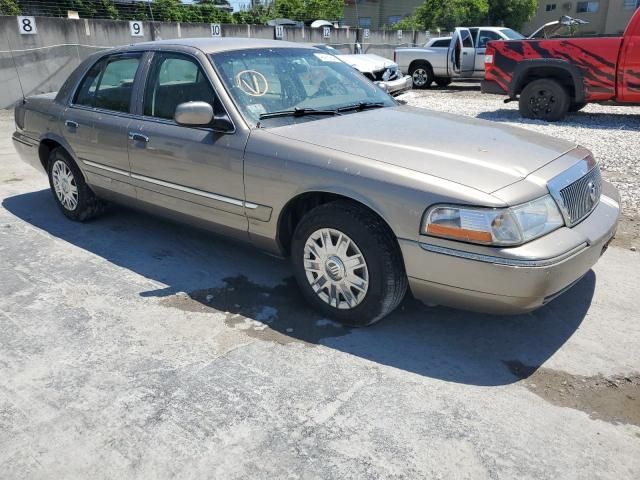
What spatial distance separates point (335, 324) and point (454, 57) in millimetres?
14625

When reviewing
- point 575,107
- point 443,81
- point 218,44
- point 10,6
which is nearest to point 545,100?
point 575,107

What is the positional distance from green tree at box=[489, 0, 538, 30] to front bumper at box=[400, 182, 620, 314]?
39.3m

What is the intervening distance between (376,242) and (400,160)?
0.47 meters

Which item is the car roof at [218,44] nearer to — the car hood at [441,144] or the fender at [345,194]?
the car hood at [441,144]

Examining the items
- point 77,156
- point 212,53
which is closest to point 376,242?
point 212,53

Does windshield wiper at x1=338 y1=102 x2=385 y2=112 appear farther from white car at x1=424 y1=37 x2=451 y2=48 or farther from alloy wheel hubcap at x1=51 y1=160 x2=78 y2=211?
white car at x1=424 y1=37 x2=451 y2=48

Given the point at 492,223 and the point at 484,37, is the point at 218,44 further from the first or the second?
the point at 484,37

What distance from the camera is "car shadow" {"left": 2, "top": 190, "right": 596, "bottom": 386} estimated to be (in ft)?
10.0

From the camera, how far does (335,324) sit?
3.42 m

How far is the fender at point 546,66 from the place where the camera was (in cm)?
930

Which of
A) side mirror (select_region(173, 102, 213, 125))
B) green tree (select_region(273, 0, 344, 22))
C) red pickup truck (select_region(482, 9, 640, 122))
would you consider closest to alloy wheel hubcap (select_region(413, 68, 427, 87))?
red pickup truck (select_region(482, 9, 640, 122))

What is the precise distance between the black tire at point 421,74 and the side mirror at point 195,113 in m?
14.5

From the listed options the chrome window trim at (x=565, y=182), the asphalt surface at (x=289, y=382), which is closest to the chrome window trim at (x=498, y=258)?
the chrome window trim at (x=565, y=182)

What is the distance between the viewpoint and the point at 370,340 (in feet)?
10.6
